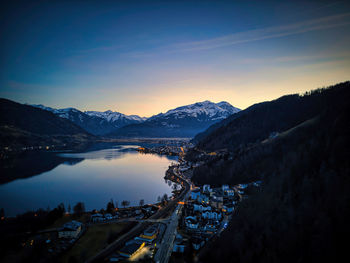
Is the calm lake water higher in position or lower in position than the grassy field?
lower

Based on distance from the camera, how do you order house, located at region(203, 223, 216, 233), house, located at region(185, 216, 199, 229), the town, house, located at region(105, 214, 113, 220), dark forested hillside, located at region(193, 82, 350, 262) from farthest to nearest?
1. house, located at region(105, 214, 113, 220)
2. house, located at region(185, 216, 199, 229)
3. house, located at region(203, 223, 216, 233)
4. the town
5. dark forested hillside, located at region(193, 82, 350, 262)

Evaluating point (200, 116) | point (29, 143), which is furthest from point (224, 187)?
point (200, 116)

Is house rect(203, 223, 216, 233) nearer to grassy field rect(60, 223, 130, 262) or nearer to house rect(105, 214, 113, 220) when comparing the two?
grassy field rect(60, 223, 130, 262)

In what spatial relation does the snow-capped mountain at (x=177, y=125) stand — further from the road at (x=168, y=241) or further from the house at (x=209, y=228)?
the house at (x=209, y=228)

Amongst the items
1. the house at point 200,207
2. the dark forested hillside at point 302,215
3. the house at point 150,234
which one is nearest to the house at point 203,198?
the house at point 200,207

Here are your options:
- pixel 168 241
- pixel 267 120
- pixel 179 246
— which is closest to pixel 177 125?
pixel 267 120

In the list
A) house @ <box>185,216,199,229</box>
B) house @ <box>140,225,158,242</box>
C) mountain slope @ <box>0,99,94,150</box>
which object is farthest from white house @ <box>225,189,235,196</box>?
mountain slope @ <box>0,99,94,150</box>
